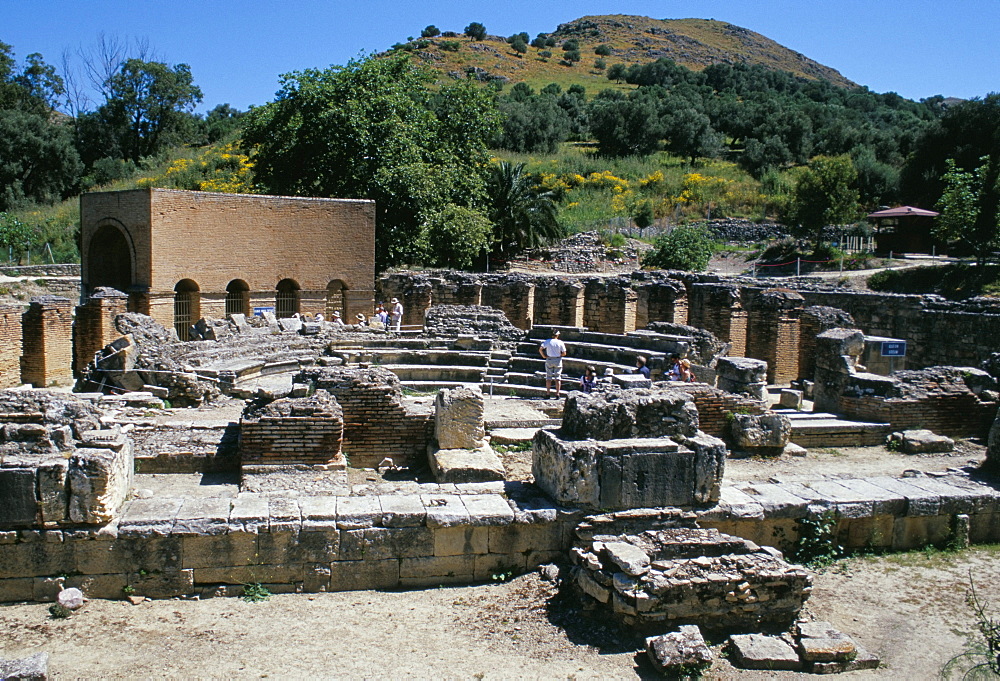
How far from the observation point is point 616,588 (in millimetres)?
6055

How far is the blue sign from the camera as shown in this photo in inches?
567

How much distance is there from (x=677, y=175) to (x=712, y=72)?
151 ft

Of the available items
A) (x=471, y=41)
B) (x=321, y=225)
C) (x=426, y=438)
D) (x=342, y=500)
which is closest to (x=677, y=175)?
(x=321, y=225)

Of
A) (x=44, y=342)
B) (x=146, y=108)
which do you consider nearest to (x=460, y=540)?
(x=44, y=342)

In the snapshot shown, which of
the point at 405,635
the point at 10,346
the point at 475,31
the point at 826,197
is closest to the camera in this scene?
the point at 405,635

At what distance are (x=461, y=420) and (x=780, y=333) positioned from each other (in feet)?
35.3

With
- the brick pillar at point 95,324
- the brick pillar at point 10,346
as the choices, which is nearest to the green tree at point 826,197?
the brick pillar at point 95,324

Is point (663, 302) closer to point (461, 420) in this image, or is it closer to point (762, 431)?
point (762, 431)

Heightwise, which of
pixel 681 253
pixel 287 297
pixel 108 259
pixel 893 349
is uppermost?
pixel 681 253

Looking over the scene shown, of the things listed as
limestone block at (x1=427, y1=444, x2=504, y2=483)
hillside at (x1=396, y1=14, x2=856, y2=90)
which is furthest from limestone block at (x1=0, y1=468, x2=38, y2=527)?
hillside at (x1=396, y1=14, x2=856, y2=90)

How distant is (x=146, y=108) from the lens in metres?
52.3

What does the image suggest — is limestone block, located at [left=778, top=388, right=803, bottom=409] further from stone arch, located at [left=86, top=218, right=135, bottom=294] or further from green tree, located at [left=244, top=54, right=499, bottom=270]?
stone arch, located at [left=86, top=218, right=135, bottom=294]

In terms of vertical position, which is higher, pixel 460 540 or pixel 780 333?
pixel 780 333

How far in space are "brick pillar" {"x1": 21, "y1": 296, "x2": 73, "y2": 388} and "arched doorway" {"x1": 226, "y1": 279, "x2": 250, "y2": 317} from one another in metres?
6.07
